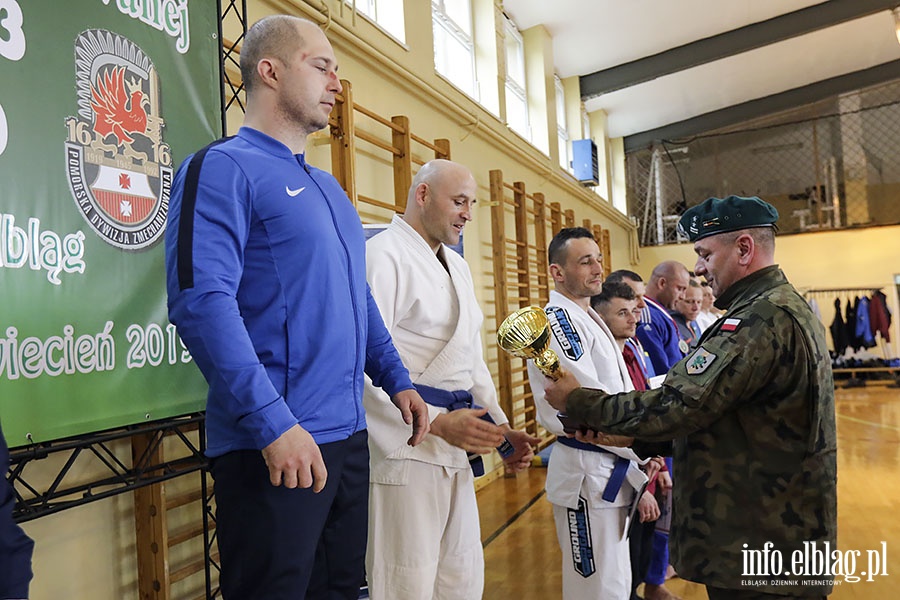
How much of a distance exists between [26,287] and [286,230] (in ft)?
3.07

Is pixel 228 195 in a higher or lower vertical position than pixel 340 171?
lower

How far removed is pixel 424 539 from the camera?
2.05 meters

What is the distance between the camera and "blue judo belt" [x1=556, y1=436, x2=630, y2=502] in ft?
8.46

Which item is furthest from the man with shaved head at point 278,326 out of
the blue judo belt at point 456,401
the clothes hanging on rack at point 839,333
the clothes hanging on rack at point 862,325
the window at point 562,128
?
the clothes hanging on rack at point 839,333

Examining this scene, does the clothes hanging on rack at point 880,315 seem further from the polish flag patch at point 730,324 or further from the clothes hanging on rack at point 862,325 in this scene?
the polish flag patch at point 730,324

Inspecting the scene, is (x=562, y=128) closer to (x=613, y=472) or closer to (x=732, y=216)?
(x=613, y=472)

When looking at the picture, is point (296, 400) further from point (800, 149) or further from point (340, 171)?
point (800, 149)

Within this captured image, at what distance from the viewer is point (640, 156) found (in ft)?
47.4

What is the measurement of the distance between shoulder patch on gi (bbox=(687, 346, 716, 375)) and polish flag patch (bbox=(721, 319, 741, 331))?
69 millimetres

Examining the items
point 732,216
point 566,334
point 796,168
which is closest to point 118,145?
point 566,334

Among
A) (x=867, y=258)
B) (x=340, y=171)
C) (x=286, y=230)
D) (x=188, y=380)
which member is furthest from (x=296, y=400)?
(x=867, y=258)

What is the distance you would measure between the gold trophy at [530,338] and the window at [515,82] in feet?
21.8

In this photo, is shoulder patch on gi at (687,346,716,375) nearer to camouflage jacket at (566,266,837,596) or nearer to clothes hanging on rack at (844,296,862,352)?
camouflage jacket at (566,266,837,596)

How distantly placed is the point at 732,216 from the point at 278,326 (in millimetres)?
1156
